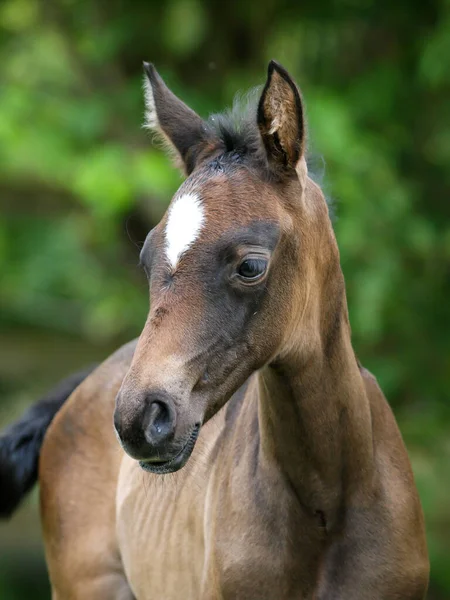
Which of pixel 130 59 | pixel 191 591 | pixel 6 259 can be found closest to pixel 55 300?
pixel 6 259

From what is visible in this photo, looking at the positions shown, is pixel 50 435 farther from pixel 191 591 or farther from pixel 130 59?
pixel 130 59

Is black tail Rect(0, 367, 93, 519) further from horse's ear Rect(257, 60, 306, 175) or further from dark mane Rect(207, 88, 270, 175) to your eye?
horse's ear Rect(257, 60, 306, 175)

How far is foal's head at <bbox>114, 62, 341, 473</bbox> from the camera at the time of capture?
267 centimetres

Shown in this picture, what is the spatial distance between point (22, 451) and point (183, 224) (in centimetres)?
225

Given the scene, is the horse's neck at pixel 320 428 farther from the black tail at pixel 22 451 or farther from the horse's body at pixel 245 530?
the black tail at pixel 22 451

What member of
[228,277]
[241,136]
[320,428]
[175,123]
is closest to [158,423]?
[228,277]

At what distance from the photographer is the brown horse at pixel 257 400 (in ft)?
9.05

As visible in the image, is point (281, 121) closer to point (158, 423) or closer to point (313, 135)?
point (158, 423)

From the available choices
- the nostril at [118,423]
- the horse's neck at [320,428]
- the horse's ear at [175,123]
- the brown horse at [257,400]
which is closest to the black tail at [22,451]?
the brown horse at [257,400]

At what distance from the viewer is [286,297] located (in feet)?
9.71

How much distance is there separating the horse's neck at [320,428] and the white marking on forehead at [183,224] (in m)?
0.56

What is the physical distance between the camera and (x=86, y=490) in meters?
4.43

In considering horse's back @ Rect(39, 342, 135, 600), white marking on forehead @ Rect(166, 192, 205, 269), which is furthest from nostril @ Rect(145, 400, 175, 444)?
horse's back @ Rect(39, 342, 135, 600)

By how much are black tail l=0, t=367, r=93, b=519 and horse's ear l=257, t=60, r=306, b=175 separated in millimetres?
2208
